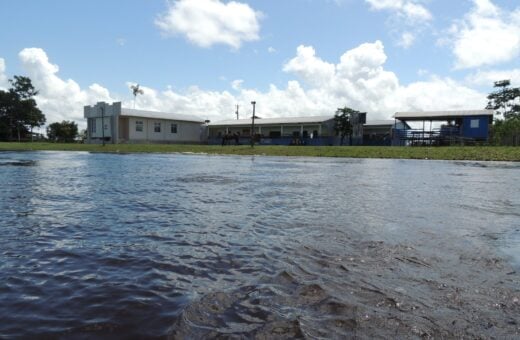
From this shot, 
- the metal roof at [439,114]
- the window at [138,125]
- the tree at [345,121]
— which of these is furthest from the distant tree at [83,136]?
the metal roof at [439,114]

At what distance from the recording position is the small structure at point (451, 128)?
44.6 m

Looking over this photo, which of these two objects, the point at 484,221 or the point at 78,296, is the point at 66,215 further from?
the point at 484,221

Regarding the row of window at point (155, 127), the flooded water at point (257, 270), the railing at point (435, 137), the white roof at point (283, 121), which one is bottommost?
the flooded water at point (257, 270)

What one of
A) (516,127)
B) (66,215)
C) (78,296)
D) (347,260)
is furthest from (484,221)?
(516,127)

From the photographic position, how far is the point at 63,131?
8556cm

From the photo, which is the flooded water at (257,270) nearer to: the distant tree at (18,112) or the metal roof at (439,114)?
the metal roof at (439,114)

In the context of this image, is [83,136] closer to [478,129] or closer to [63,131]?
[63,131]

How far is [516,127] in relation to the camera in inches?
1999

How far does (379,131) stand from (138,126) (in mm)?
36010

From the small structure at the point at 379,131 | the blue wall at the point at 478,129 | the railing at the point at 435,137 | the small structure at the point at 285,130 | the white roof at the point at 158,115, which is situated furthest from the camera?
the white roof at the point at 158,115

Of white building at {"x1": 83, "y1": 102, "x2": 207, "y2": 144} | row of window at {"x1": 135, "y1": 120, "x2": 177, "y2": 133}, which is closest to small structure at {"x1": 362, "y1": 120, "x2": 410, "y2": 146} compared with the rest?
white building at {"x1": 83, "y1": 102, "x2": 207, "y2": 144}

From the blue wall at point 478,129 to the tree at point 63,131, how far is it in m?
70.5

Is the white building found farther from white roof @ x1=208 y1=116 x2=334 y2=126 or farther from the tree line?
the tree line

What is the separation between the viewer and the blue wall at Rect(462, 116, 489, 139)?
4616 centimetres
